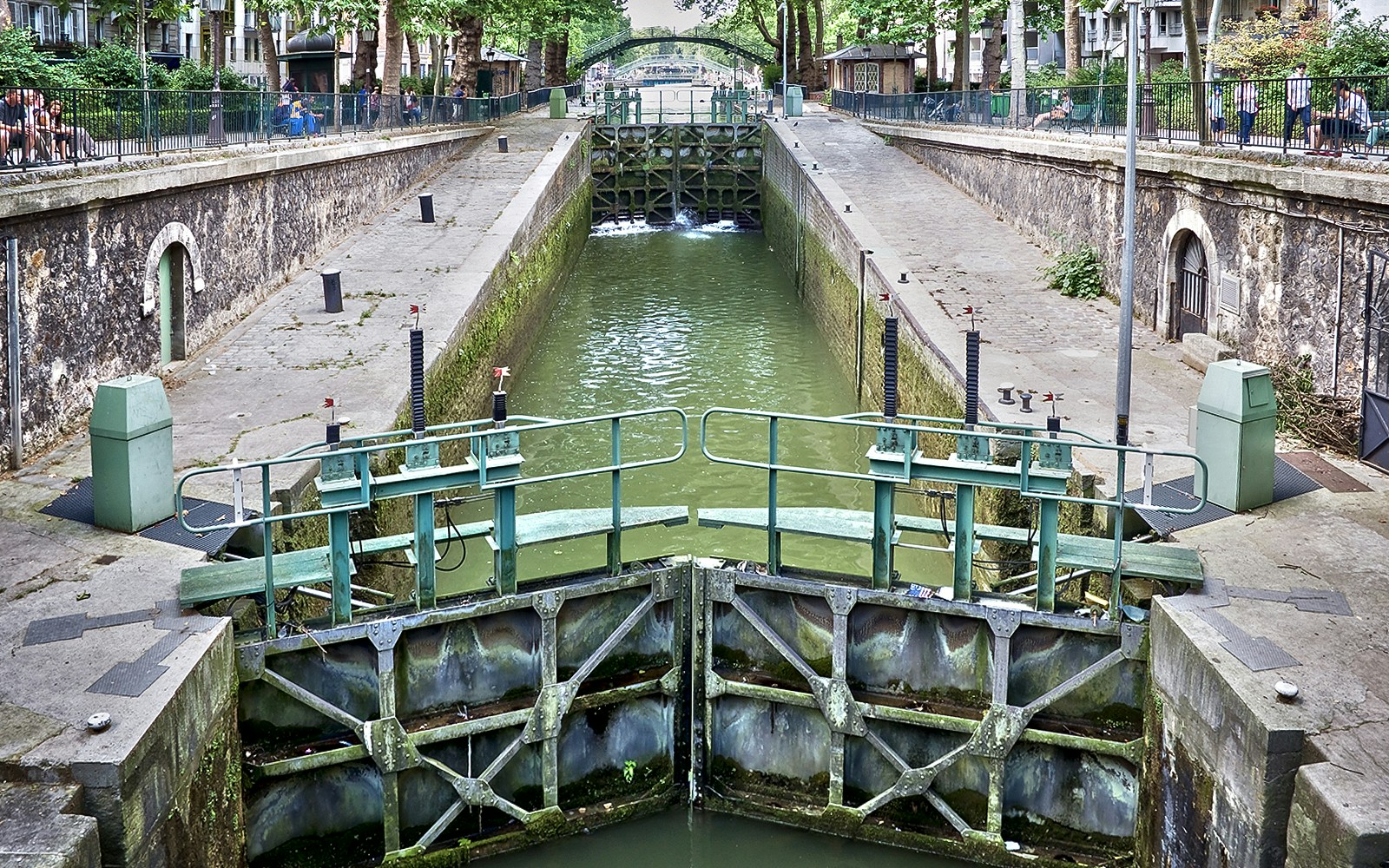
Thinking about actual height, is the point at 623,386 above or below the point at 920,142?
below

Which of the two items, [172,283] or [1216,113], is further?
[1216,113]

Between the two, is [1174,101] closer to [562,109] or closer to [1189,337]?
[1189,337]

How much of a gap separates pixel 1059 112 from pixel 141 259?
1783 centimetres

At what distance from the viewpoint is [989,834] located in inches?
396

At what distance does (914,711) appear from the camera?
10305 millimetres

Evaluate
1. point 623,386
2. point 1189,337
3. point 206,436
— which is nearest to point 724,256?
point 623,386

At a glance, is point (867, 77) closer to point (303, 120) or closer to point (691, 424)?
point (303, 120)

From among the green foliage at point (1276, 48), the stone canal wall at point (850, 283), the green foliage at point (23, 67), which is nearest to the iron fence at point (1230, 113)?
the green foliage at point (1276, 48)

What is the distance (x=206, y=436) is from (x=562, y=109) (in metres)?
34.0

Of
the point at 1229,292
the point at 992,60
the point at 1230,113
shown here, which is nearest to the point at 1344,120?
the point at 1229,292

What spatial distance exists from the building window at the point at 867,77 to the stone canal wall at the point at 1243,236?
107 ft

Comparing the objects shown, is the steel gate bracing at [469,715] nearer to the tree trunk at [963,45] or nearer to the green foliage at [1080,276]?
the green foliage at [1080,276]

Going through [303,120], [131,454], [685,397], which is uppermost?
[303,120]

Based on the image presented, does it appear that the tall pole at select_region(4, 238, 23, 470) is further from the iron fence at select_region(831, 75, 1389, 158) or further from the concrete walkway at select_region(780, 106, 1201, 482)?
the iron fence at select_region(831, 75, 1389, 158)
